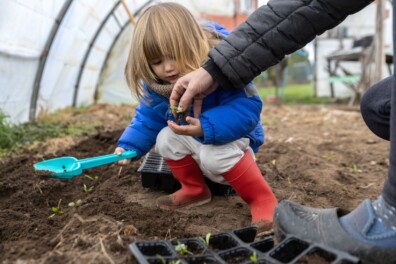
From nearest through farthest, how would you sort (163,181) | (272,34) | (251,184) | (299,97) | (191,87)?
(272,34)
(191,87)
(251,184)
(163,181)
(299,97)

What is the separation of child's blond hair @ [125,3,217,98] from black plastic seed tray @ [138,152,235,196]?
0.52 metres

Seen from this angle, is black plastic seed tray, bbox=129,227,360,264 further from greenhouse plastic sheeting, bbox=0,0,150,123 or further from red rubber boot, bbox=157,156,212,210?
greenhouse plastic sheeting, bbox=0,0,150,123

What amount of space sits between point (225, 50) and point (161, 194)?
104cm

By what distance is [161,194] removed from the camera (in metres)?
2.38

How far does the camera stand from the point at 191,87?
169 cm

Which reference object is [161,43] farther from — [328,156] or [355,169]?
[328,156]

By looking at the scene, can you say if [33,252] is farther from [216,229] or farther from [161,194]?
[161,194]

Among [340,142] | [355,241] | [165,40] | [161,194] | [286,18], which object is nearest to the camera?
[355,241]

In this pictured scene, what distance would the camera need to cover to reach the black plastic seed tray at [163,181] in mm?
2336

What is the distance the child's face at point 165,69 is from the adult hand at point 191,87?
0.73 feet

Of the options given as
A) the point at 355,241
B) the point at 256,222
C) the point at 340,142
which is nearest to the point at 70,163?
the point at 256,222

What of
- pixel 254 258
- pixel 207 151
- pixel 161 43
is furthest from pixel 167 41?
pixel 254 258

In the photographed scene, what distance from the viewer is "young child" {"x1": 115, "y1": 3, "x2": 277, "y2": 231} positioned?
1.90m

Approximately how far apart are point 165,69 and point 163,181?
0.66 m
